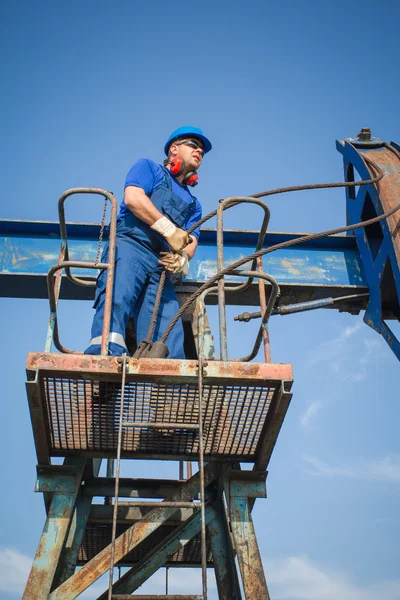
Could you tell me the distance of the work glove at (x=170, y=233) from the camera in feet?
16.4

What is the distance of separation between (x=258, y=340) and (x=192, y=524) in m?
1.44

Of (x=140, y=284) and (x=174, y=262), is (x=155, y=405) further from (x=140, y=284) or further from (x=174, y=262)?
(x=174, y=262)

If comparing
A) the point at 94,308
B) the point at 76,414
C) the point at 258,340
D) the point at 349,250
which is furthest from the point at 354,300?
the point at 76,414

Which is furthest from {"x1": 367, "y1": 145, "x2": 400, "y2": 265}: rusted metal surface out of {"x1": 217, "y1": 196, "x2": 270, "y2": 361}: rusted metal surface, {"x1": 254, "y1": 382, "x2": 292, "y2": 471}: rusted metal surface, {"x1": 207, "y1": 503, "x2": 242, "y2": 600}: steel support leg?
{"x1": 207, "y1": 503, "x2": 242, "y2": 600}: steel support leg

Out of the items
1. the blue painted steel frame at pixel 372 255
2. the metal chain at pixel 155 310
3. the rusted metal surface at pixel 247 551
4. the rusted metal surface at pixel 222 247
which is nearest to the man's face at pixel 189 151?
the rusted metal surface at pixel 222 247

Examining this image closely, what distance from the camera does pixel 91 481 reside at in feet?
16.5

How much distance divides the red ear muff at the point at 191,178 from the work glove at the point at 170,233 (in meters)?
0.97

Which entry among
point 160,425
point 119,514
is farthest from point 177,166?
point 119,514

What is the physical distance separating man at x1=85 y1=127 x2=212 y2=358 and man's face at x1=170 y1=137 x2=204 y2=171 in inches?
9.7

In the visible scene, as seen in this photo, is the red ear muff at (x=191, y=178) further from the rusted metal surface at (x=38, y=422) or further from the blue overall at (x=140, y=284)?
the rusted metal surface at (x=38, y=422)

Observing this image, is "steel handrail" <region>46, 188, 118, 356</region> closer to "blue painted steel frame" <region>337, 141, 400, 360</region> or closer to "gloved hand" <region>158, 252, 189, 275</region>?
"gloved hand" <region>158, 252, 189, 275</region>

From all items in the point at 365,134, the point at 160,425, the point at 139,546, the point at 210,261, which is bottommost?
the point at 139,546

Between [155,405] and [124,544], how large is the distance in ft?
3.13

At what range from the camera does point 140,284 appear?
5.00 metres
